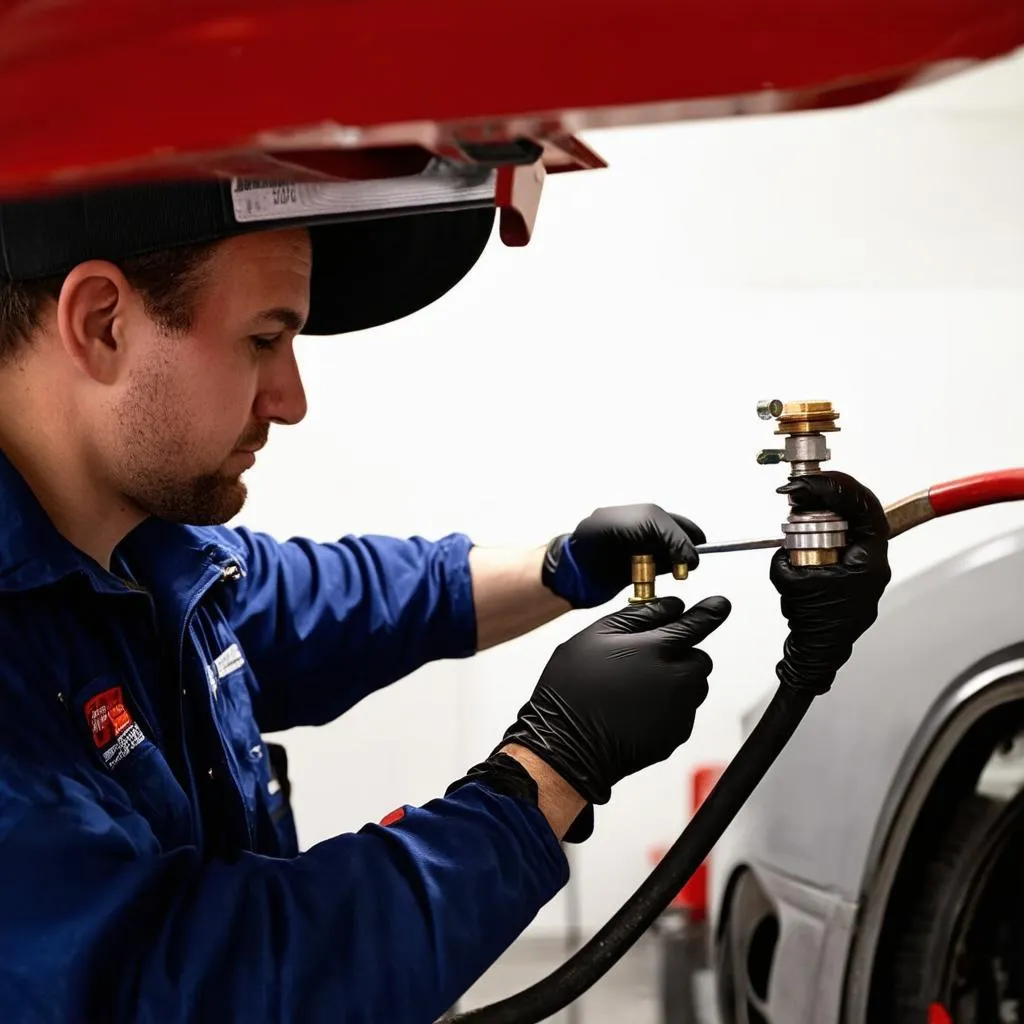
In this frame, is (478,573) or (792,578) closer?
(792,578)

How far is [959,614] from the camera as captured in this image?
1.08m

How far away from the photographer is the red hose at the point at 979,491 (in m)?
0.96

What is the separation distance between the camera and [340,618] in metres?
1.27

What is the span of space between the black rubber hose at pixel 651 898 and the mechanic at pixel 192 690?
56mm

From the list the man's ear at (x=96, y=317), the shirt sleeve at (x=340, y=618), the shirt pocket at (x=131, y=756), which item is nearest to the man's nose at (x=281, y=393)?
the man's ear at (x=96, y=317)

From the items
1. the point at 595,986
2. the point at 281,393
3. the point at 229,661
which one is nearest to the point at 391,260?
the point at 281,393

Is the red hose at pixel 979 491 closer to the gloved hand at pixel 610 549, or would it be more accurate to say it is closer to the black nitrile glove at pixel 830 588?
the black nitrile glove at pixel 830 588

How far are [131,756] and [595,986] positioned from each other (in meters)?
1.42

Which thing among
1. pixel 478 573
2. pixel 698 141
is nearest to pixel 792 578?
pixel 478 573

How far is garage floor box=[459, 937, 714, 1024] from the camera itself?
1.89 m

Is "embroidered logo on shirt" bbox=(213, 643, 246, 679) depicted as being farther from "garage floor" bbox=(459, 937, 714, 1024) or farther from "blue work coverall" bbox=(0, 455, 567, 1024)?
"garage floor" bbox=(459, 937, 714, 1024)

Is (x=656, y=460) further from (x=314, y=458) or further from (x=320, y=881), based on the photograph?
(x=320, y=881)

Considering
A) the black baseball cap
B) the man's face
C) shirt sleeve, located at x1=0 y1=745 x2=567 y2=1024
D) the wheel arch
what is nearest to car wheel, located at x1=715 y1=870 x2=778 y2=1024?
the wheel arch

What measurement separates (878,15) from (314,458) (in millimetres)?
1741
